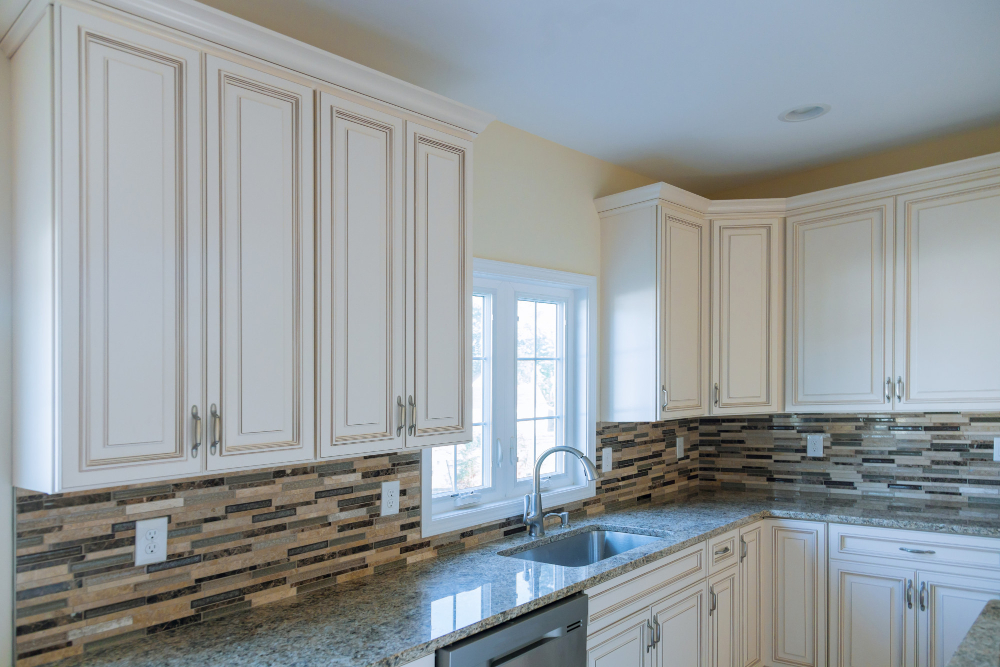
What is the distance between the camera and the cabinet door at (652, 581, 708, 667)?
2.44m

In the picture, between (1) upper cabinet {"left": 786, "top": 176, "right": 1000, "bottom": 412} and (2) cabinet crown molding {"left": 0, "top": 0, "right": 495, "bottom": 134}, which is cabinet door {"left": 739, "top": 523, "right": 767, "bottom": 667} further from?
(2) cabinet crown molding {"left": 0, "top": 0, "right": 495, "bottom": 134}

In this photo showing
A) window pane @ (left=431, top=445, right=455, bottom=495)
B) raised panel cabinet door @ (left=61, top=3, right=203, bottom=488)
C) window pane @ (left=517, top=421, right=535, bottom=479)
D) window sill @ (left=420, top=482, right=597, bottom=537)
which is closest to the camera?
raised panel cabinet door @ (left=61, top=3, right=203, bottom=488)

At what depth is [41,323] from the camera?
4.50 feet

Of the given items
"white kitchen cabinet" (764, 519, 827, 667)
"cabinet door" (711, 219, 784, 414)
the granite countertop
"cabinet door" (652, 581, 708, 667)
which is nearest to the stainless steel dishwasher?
the granite countertop

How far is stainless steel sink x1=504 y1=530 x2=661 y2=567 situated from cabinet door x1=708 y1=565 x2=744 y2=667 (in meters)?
0.36

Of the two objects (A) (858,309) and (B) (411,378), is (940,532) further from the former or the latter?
(B) (411,378)

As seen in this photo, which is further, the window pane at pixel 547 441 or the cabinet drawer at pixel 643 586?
the window pane at pixel 547 441

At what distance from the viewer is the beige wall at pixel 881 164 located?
3021 mm

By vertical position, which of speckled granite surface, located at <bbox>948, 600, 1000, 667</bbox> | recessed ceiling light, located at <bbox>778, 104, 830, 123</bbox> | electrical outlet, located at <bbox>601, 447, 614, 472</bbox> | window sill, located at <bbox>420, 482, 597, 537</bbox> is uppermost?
recessed ceiling light, located at <bbox>778, 104, 830, 123</bbox>

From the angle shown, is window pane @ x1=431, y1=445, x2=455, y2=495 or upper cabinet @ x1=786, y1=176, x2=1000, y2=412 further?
upper cabinet @ x1=786, y1=176, x2=1000, y2=412

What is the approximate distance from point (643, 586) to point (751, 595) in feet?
3.25

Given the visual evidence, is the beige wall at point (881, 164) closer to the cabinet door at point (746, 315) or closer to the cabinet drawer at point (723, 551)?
the cabinet door at point (746, 315)

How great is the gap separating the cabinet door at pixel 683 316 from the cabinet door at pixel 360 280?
154cm

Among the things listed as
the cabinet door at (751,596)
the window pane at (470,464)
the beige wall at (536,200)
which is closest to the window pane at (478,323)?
the beige wall at (536,200)
